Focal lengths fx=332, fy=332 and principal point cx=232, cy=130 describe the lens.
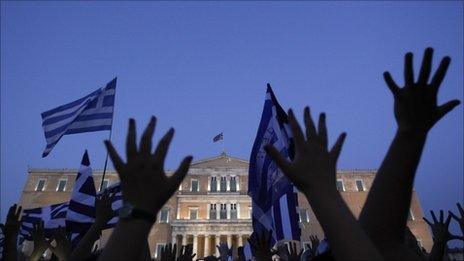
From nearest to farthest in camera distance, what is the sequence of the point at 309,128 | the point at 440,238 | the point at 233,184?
the point at 309,128 → the point at 440,238 → the point at 233,184

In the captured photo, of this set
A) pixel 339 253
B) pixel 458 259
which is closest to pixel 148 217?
pixel 339 253

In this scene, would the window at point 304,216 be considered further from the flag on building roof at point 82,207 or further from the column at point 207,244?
the flag on building roof at point 82,207

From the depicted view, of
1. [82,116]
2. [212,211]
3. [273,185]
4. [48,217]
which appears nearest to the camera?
[273,185]

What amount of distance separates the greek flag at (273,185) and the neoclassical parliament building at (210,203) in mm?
34105

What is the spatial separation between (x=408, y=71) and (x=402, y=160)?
0.56 metres

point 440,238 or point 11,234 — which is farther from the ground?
point 11,234

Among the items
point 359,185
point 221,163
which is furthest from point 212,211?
point 359,185

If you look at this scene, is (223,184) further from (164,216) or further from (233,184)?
(164,216)

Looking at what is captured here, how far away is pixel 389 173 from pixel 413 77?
25.1 inches

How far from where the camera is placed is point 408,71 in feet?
6.88

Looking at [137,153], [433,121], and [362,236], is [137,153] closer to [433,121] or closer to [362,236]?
[362,236]

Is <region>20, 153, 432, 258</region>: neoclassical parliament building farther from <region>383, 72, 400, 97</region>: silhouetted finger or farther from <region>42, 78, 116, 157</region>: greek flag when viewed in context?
<region>383, 72, 400, 97</region>: silhouetted finger

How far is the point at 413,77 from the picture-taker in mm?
2129

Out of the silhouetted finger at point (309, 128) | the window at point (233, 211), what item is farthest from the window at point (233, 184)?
the silhouetted finger at point (309, 128)
